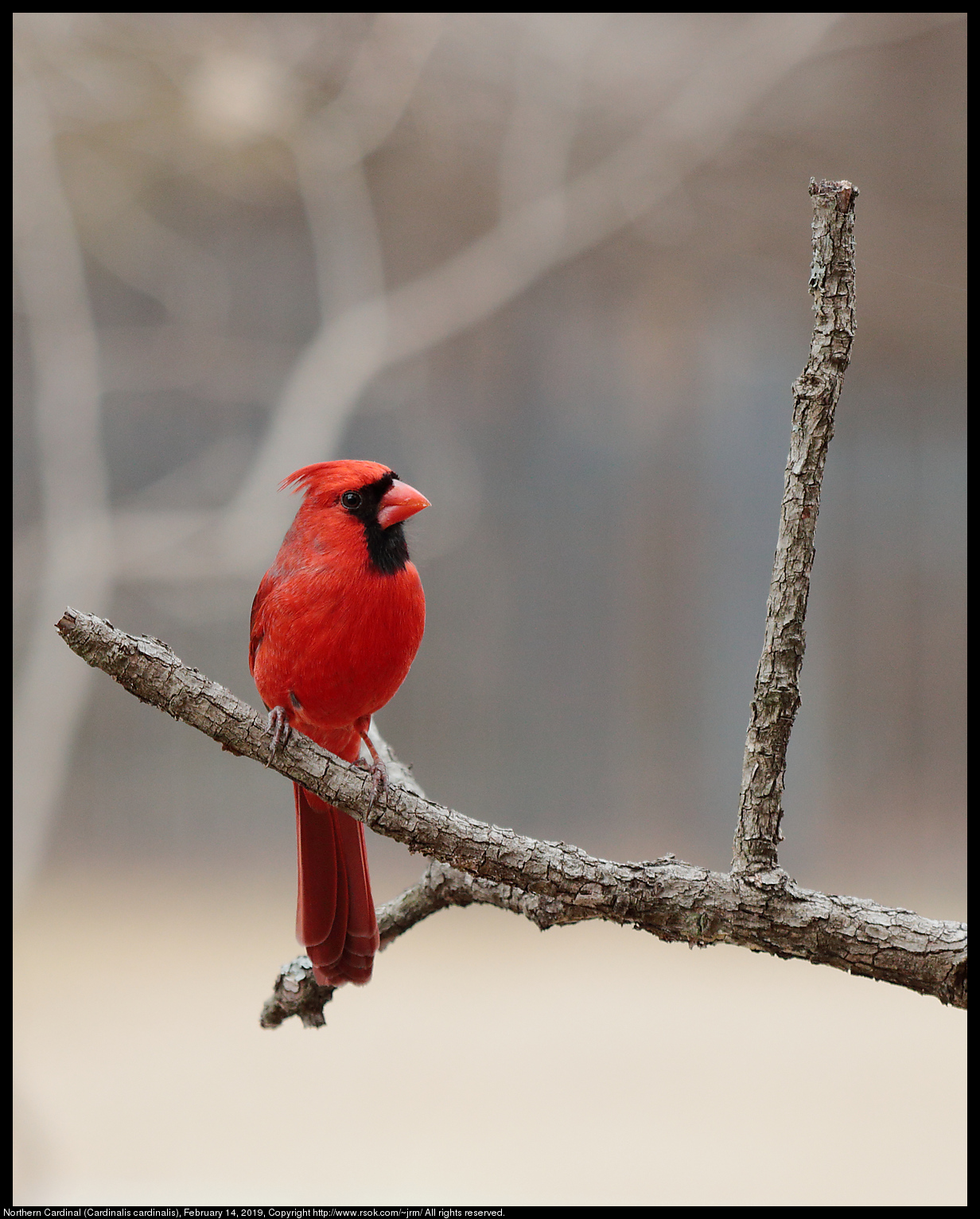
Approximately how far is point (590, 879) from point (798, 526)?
265 millimetres

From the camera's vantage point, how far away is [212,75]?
2.50 m

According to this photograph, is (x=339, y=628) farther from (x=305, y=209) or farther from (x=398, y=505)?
(x=305, y=209)

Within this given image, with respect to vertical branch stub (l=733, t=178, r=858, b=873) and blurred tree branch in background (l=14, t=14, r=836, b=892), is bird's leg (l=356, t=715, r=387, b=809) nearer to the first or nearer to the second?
vertical branch stub (l=733, t=178, r=858, b=873)

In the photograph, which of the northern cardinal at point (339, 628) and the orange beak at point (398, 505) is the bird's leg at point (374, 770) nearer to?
the northern cardinal at point (339, 628)

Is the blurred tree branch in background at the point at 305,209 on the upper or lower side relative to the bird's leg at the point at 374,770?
Result: upper

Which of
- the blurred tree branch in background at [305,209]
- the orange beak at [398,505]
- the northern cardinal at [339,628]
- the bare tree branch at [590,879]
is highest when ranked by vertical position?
the blurred tree branch in background at [305,209]

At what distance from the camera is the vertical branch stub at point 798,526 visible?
2.01ft

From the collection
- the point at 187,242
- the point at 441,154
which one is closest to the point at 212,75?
the point at 187,242

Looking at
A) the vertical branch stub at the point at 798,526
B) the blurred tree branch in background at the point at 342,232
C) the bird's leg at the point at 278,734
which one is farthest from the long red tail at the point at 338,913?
the blurred tree branch in background at the point at 342,232

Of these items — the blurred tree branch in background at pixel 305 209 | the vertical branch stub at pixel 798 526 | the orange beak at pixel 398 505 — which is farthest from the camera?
the blurred tree branch in background at pixel 305 209

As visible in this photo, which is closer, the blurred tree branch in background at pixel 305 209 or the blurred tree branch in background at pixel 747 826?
the blurred tree branch in background at pixel 747 826

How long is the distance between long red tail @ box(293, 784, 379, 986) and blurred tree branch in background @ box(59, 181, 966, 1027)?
0.46ft

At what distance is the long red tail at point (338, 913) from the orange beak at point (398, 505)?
230mm

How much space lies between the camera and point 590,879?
0.67m
